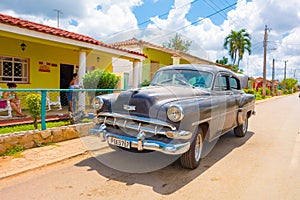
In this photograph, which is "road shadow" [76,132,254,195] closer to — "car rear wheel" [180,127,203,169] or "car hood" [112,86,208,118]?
"car rear wheel" [180,127,203,169]

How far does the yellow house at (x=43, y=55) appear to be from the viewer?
25.1 feet

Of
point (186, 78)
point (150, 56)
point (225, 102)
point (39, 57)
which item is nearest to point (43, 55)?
point (39, 57)

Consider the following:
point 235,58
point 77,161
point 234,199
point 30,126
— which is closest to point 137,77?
point 30,126

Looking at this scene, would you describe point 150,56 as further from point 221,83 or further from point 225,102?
point 225,102

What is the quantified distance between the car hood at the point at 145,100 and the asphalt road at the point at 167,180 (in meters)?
1.04

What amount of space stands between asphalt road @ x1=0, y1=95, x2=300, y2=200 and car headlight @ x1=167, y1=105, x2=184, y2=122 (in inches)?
38.7

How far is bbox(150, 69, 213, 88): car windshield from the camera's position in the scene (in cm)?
521

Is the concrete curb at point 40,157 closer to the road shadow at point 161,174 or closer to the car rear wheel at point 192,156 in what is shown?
the road shadow at point 161,174

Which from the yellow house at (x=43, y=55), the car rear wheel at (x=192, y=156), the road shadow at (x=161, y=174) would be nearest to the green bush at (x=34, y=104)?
the road shadow at (x=161, y=174)

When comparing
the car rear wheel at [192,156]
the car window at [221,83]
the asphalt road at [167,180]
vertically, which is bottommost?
the asphalt road at [167,180]

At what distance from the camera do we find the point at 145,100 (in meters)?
4.11

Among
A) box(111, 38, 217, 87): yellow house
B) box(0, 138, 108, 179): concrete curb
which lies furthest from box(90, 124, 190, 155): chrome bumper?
box(111, 38, 217, 87): yellow house

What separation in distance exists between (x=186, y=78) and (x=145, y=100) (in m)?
1.59

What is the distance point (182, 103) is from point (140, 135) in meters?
0.85
